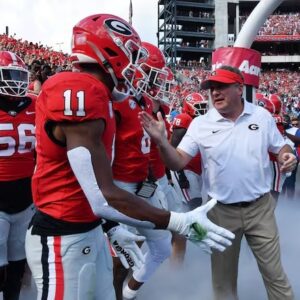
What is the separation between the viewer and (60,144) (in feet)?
6.37

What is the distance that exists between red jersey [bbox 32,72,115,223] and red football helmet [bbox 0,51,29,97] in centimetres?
147

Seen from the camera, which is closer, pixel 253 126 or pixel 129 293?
pixel 253 126

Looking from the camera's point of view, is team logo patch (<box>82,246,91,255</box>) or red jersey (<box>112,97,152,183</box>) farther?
red jersey (<box>112,97,152,183</box>)

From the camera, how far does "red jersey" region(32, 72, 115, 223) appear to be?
183cm

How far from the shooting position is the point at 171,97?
3.91 m

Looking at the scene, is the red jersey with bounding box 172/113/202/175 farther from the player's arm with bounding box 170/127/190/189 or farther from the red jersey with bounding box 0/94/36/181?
the red jersey with bounding box 0/94/36/181

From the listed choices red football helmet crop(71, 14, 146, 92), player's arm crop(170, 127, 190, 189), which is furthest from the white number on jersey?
player's arm crop(170, 127, 190, 189)

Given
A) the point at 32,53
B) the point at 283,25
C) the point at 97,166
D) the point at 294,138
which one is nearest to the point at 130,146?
the point at 97,166

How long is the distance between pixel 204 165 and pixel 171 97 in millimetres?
806

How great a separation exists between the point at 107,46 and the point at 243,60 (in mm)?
2925

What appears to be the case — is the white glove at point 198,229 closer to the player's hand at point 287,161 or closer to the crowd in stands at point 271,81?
the player's hand at point 287,161

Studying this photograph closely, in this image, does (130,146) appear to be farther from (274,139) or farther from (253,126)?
(274,139)

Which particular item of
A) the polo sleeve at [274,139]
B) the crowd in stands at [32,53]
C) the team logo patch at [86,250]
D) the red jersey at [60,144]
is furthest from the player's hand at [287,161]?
the crowd in stands at [32,53]

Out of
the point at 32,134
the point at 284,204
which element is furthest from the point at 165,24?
the point at 32,134
